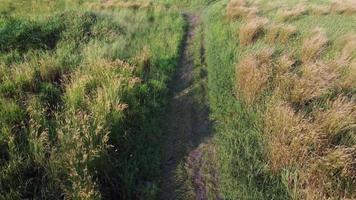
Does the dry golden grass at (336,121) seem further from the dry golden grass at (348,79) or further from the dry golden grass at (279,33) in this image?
the dry golden grass at (279,33)

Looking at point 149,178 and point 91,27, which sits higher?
point 91,27

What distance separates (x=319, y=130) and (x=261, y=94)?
2032 mm

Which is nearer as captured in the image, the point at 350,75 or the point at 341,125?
the point at 341,125

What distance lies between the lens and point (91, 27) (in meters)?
13.4

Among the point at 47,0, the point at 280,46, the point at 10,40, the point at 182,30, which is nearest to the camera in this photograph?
the point at 10,40

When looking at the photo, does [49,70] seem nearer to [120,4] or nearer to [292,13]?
[120,4]

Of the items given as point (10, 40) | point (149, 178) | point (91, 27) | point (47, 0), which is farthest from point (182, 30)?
point (47, 0)

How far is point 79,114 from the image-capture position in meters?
6.36

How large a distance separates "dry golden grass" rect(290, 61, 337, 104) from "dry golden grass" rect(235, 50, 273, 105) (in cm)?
76

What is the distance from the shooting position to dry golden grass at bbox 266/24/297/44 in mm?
12398

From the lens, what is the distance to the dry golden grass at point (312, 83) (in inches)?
295

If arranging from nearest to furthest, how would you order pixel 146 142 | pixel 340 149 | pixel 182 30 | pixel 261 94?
pixel 340 149 → pixel 146 142 → pixel 261 94 → pixel 182 30

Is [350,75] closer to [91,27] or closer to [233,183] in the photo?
[233,183]

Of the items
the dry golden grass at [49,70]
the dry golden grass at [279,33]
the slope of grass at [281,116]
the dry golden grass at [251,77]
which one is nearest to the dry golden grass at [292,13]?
the dry golden grass at [279,33]
